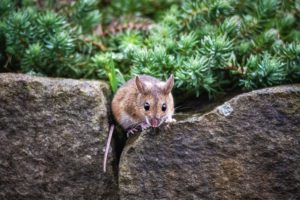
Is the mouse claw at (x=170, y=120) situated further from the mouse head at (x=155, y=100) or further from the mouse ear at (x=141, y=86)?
the mouse ear at (x=141, y=86)

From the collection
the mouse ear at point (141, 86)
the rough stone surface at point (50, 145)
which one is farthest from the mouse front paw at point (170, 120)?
the rough stone surface at point (50, 145)

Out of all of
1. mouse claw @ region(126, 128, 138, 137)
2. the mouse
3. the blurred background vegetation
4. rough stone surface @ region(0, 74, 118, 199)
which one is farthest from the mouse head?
rough stone surface @ region(0, 74, 118, 199)

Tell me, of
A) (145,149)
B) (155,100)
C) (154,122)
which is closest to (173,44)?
(155,100)

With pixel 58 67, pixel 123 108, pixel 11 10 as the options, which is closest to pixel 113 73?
pixel 123 108

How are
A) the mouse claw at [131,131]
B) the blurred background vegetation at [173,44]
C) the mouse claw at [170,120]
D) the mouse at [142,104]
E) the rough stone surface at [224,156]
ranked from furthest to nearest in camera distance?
the blurred background vegetation at [173,44] → the mouse claw at [131,131] → the mouse at [142,104] → the mouse claw at [170,120] → the rough stone surface at [224,156]

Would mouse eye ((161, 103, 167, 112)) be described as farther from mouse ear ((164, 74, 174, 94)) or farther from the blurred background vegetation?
the blurred background vegetation

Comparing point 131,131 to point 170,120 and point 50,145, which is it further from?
point 50,145
